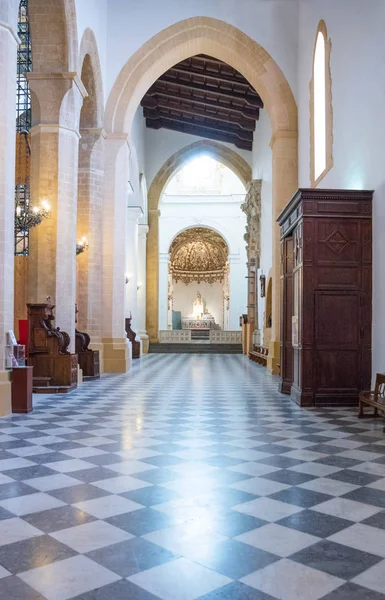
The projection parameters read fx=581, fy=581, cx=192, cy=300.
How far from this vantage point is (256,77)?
15.0 m

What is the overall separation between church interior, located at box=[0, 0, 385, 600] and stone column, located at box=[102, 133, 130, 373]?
0.05m

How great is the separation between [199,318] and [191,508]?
115 feet

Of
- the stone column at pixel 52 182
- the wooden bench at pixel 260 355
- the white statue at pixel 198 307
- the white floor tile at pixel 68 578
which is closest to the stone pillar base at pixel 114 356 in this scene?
the stone column at pixel 52 182

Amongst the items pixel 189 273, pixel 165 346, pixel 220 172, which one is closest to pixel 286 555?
pixel 165 346

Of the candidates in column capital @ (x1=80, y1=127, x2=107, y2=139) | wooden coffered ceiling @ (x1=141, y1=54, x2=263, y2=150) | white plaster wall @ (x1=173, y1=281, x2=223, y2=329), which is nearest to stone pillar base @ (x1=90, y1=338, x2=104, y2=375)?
column capital @ (x1=80, y1=127, x2=107, y2=139)

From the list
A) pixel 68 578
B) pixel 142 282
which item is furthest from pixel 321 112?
pixel 142 282

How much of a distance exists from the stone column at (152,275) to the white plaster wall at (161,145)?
1.83 m

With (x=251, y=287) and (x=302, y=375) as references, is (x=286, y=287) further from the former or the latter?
(x=251, y=287)

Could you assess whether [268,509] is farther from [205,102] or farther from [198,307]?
[198,307]

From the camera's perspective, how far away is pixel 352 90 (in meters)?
9.86

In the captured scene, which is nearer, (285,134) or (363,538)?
(363,538)

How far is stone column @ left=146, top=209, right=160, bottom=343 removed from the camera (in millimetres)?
26344

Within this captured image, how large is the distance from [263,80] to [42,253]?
25.8 feet

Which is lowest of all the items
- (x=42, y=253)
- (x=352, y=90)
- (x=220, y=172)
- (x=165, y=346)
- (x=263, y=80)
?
(x=165, y=346)
